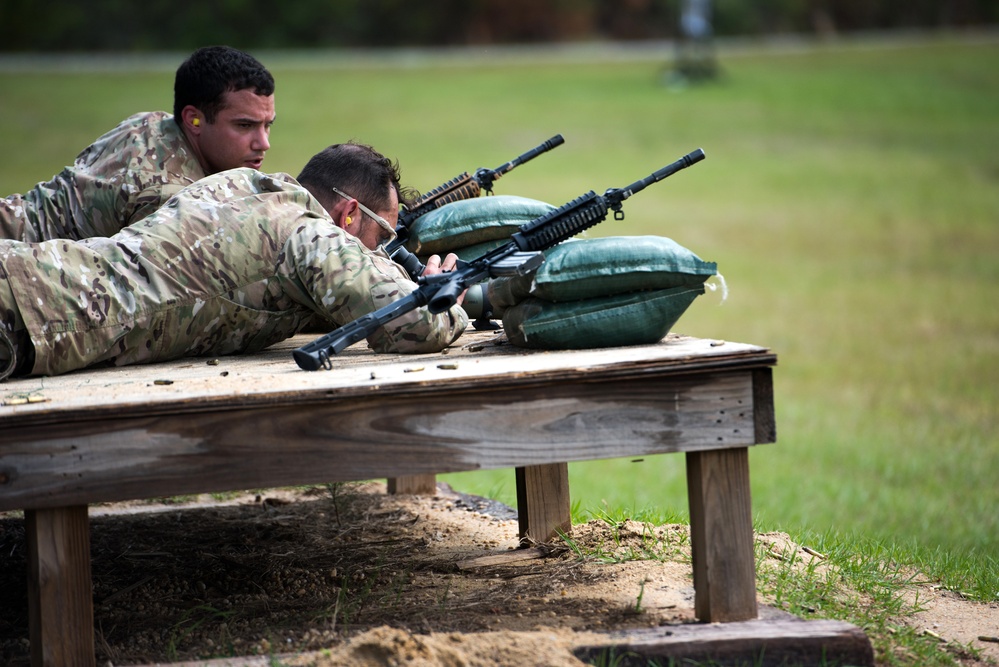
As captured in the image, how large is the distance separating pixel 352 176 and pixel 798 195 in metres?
17.6

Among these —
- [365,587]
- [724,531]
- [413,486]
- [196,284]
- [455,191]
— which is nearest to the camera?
[724,531]

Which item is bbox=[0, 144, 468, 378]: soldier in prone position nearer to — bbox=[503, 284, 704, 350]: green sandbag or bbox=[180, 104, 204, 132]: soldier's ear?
bbox=[503, 284, 704, 350]: green sandbag

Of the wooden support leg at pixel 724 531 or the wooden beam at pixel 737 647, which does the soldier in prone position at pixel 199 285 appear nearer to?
the wooden support leg at pixel 724 531

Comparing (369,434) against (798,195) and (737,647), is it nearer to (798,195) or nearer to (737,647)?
(737,647)

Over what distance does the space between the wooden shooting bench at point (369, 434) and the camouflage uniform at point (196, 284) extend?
28cm

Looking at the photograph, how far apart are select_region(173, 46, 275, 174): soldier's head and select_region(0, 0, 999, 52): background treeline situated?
38.5 metres

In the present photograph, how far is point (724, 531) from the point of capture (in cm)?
291

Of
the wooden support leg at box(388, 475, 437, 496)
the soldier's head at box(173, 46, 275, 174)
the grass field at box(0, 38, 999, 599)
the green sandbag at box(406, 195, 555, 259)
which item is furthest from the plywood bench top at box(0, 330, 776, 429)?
the wooden support leg at box(388, 475, 437, 496)

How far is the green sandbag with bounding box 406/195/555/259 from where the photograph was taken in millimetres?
4355

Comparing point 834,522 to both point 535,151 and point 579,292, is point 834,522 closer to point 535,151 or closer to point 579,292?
point 535,151

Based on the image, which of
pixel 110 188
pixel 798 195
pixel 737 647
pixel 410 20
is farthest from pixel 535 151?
pixel 410 20

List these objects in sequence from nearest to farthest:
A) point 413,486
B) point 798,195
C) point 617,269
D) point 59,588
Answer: point 59,588
point 617,269
point 413,486
point 798,195

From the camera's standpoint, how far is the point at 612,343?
3201mm

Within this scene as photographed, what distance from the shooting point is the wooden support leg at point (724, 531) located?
9.53 ft
